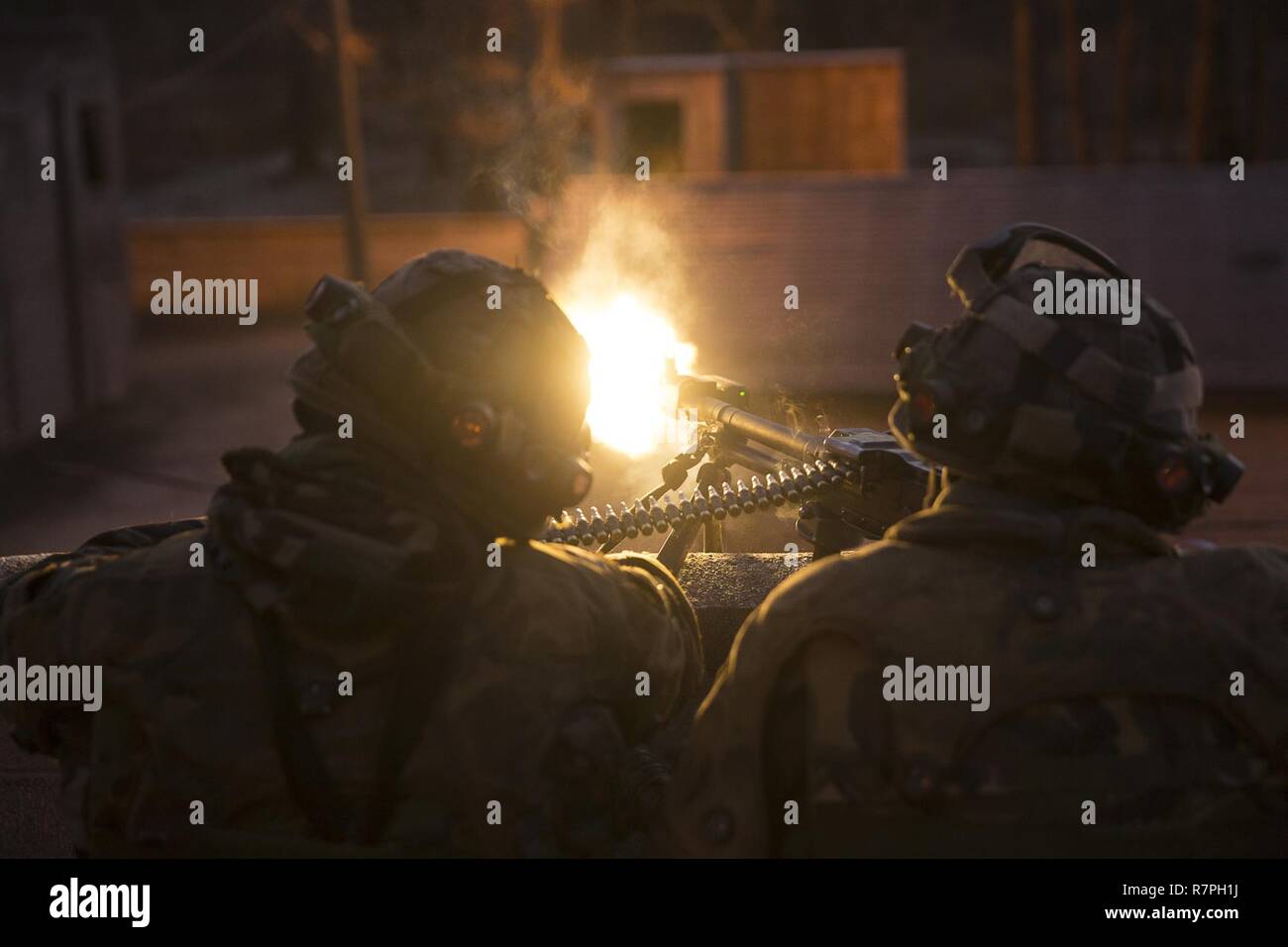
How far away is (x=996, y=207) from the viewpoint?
19.1m

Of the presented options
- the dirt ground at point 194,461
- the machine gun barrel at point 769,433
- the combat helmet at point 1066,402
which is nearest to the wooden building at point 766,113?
the dirt ground at point 194,461

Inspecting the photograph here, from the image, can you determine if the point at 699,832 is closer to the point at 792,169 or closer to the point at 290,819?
the point at 290,819

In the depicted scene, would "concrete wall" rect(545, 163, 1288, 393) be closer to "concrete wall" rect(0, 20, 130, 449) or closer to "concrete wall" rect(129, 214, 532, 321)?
"concrete wall" rect(0, 20, 130, 449)

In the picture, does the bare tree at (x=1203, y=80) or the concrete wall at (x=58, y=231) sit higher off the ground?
the bare tree at (x=1203, y=80)

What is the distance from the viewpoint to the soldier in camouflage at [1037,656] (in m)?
2.55

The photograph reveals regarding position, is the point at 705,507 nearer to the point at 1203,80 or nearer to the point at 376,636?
the point at 376,636

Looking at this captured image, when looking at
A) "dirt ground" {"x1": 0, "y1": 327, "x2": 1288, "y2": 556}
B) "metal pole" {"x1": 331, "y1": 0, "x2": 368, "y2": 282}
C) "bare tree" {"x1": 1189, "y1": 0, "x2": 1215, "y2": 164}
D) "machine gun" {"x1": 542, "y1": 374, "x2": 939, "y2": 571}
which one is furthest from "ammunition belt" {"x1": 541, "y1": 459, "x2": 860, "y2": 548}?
"bare tree" {"x1": 1189, "y1": 0, "x2": 1215, "y2": 164}

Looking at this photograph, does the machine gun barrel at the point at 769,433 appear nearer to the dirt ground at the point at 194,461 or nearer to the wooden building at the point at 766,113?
the dirt ground at the point at 194,461

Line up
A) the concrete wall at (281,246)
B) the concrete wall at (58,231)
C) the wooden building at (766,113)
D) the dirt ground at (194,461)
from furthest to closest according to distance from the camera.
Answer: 1. the concrete wall at (281,246)
2. the wooden building at (766,113)
3. the concrete wall at (58,231)
4. the dirt ground at (194,461)

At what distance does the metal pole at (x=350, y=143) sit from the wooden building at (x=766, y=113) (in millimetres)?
4506

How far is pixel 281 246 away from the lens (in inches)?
1390

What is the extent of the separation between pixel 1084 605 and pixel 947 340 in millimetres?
448

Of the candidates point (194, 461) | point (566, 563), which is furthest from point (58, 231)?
point (566, 563)

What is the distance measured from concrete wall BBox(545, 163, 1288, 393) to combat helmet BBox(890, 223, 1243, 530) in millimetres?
16115
